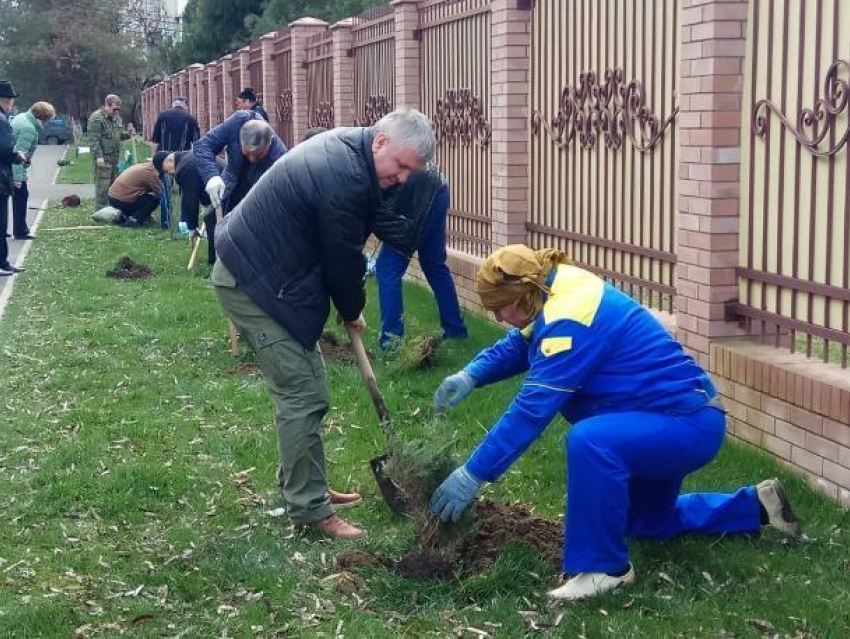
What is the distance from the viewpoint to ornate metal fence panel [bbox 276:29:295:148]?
755 inches

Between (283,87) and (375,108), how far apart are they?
641 cm

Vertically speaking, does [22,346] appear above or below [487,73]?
below

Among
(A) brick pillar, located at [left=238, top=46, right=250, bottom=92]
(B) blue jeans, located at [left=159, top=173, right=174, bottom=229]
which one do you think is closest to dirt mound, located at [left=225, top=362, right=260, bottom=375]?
(B) blue jeans, located at [left=159, top=173, right=174, bottom=229]

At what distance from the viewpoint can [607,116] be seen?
786 cm

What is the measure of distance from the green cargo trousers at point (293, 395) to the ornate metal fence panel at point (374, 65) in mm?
8045

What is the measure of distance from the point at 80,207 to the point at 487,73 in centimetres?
1445

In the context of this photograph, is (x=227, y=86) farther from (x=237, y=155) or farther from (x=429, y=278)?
(x=429, y=278)

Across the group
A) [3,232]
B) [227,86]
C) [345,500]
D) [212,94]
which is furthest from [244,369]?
[212,94]

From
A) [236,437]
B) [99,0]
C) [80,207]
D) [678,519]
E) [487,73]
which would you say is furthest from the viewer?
[99,0]

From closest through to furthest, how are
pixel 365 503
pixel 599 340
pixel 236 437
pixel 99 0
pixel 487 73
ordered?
pixel 599 340, pixel 365 503, pixel 236 437, pixel 487 73, pixel 99 0

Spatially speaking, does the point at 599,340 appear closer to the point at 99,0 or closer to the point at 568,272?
the point at 568,272

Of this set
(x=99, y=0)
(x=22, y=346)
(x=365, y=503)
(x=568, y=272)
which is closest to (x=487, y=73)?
(x=22, y=346)

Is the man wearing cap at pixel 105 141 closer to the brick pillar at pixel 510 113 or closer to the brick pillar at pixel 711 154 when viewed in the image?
the brick pillar at pixel 510 113

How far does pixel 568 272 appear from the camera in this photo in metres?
4.50
